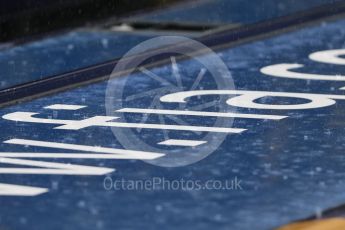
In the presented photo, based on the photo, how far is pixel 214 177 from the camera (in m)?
5.44

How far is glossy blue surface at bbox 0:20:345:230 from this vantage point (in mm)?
4855

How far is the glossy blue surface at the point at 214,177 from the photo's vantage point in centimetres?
486

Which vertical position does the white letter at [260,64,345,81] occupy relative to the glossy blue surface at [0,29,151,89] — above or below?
below

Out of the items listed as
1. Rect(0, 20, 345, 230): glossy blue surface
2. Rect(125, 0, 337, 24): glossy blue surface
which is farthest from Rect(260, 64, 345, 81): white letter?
Rect(125, 0, 337, 24): glossy blue surface

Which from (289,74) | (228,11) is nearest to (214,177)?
(289,74)

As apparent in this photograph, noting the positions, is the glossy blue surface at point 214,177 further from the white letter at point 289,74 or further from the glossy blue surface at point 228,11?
the glossy blue surface at point 228,11

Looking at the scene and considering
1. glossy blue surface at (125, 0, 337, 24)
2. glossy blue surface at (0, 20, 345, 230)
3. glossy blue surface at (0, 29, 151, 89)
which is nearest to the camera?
glossy blue surface at (0, 20, 345, 230)

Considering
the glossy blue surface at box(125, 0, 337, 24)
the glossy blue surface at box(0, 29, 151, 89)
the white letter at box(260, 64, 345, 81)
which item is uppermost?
the glossy blue surface at box(125, 0, 337, 24)

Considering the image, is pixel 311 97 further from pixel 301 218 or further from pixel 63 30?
pixel 63 30

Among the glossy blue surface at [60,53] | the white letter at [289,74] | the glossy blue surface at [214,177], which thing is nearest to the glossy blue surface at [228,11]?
the glossy blue surface at [60,53]

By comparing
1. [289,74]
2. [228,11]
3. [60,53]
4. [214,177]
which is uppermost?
[228,11]

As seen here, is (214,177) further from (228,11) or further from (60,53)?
(228,11)

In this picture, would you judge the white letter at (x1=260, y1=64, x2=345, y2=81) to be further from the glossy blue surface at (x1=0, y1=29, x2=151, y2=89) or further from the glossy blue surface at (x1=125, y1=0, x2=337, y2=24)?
the glossy blue surface at (x1=125, y1=0, x2=337, y2=24)

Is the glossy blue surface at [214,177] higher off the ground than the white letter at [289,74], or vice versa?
the white letter at [289,74]
